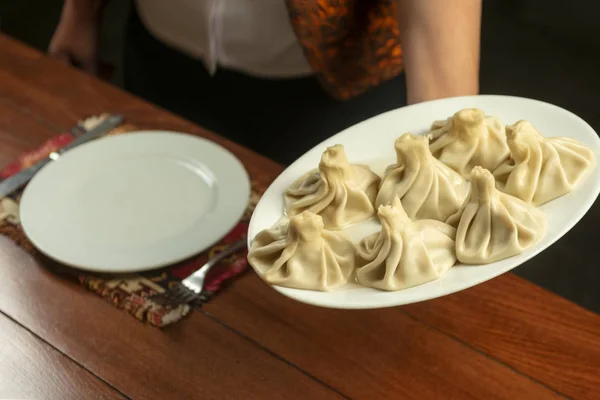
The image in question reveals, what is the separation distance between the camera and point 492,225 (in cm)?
85

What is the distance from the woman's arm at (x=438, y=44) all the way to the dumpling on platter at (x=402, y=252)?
0.33 meters

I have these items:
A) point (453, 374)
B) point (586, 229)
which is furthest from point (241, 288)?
point (586, 229)

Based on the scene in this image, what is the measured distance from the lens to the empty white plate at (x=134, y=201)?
1.07 meters

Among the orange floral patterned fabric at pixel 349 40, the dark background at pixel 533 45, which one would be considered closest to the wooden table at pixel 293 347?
the orange floral patterned fabric at pixel 349 40

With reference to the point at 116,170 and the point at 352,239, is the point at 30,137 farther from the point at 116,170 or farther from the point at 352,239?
the point at 352,239

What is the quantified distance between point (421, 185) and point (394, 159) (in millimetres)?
113

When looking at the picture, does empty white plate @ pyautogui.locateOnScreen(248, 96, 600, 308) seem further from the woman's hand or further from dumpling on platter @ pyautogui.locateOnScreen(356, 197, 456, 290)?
the woman's hand

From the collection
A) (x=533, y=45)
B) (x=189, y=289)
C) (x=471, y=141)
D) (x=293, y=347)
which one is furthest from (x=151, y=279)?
(x=533, y=45)

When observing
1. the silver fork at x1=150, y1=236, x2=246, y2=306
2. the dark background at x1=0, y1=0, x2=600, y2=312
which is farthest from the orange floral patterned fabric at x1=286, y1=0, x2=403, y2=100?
the dark background at x1=0, y1=0, x2=600, y2=312

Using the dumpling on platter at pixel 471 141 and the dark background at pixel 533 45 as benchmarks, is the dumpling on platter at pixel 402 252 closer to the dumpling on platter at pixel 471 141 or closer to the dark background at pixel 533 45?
the dumpling on platter at pixel 471 141

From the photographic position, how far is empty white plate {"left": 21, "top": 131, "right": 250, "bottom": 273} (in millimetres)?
1070

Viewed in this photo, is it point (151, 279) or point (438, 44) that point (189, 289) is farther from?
point (438, 44)

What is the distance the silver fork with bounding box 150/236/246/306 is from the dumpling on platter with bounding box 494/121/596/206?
44cm

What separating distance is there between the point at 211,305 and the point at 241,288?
0.05 m
